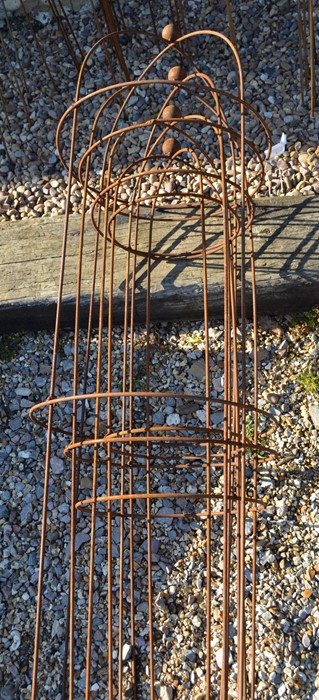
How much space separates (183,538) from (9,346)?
2.48 ft

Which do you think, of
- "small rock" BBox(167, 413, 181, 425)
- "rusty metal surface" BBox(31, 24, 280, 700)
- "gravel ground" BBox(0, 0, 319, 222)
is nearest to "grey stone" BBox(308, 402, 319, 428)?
"rusty metal surface" BBox(31, 24, 280, 700)

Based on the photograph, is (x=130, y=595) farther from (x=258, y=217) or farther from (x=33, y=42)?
(x=33, y=42)

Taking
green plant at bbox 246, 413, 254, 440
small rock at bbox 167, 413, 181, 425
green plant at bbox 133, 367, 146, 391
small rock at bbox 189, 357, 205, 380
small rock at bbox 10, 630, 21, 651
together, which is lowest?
small rock at bbox 10, 630, 21, 651

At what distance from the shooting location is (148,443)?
174 centimetres

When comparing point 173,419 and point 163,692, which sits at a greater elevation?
point 173,419

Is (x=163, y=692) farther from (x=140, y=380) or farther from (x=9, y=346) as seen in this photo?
(x=9, y=346)

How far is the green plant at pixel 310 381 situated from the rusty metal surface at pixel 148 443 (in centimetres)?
13

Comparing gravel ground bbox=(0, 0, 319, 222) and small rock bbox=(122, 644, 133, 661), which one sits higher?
gravel ground bbox=(0, 0, 319, 222)

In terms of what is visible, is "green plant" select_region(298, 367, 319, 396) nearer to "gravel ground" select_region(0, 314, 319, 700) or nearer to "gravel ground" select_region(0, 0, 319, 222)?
"gravel ground" select_region(0, 314, 319, 700)

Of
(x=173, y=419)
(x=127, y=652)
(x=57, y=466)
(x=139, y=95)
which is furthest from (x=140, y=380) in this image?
(x=139, y=95)

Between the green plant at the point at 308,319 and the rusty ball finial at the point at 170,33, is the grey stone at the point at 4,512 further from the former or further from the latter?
the rusty ball finial at the point at 170,33

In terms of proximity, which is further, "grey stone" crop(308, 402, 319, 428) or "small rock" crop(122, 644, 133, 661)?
"grey stone" crop(308, 402, 319, 428)

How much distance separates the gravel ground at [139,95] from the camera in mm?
2459

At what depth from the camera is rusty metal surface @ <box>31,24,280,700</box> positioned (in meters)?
1.66
